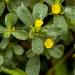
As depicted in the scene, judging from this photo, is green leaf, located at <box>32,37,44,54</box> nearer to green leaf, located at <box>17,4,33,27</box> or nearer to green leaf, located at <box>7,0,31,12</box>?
green leaf, located at <box>17,4,33,27</box>

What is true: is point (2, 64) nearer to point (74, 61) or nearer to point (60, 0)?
point (60, 0)

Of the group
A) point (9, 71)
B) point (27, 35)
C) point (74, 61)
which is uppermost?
point (27, 35)

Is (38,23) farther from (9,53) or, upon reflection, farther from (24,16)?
(9,53)

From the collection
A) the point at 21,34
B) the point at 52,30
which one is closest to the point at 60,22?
the point at 52,30

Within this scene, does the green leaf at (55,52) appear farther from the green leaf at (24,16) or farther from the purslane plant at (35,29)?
the green leaf at (24,16)

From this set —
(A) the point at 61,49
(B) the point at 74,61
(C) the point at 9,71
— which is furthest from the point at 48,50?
(B) the point at 74,61

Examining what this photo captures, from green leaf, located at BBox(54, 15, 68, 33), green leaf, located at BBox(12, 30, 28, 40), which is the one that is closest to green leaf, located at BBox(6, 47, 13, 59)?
green leaf, located at BBox(12, 30, 28, 40)
